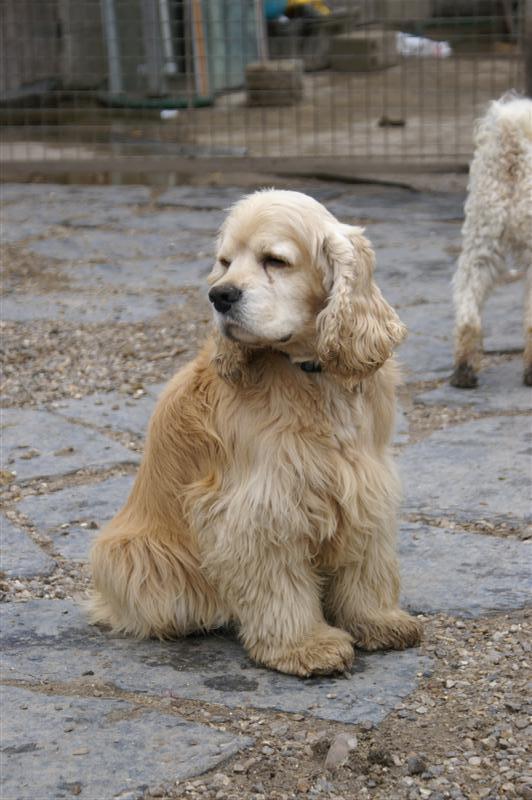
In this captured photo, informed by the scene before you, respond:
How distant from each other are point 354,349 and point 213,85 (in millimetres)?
9117

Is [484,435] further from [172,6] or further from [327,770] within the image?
[172,6]

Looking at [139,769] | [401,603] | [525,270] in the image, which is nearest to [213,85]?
[525,270]

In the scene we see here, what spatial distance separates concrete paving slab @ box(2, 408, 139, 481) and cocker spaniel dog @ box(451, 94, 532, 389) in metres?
1.58

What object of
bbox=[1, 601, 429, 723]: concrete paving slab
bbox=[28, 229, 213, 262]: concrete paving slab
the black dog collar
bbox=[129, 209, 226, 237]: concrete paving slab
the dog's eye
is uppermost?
the dog's eye

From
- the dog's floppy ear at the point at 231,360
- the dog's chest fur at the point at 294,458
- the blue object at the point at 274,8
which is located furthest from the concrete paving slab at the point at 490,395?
the blue object at the point at 274,8

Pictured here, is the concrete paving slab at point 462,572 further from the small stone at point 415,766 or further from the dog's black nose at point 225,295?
the dog's black nose at point 225,295

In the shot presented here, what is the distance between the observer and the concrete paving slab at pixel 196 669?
315cm

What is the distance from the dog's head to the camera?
3.15 m

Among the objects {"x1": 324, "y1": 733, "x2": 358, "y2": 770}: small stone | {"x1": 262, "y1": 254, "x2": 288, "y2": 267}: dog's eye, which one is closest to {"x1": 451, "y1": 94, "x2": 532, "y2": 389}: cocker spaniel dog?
{"x1": 262, "y1": 254, "x2": 288, "y2": 267}: dog's eye

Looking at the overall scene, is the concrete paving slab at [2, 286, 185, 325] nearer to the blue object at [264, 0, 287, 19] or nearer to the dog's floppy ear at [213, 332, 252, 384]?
the dog's floppy ear at [213, 332, 252, 384]

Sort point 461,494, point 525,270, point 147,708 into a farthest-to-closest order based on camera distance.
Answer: point 525,270 < point 461,494 < point 147,708

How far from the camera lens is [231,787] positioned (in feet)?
9.09

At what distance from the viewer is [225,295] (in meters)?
3.14

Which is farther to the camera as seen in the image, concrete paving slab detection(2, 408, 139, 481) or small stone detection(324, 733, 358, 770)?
concrete paving slab detection(2, 408, 139, 481)
